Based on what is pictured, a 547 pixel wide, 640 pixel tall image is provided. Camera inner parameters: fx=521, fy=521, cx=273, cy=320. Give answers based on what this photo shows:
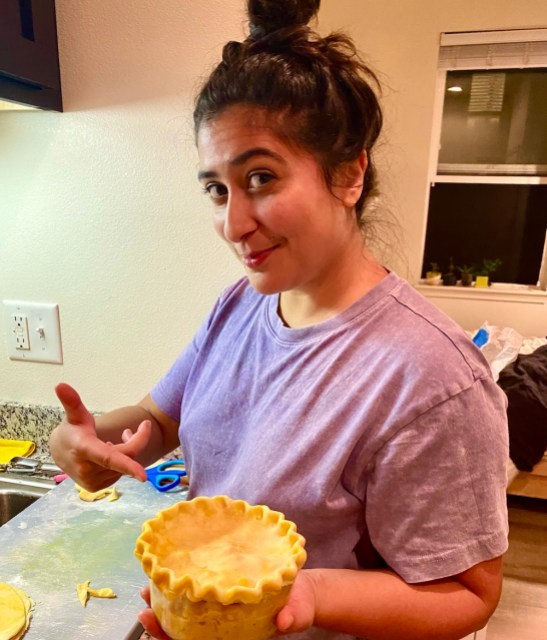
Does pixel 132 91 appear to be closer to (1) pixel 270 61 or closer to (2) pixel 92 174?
(2) pixel 92 174

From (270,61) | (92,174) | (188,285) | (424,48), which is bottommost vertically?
(188,285)

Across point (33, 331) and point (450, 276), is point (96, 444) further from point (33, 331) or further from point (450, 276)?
point (450, 276)

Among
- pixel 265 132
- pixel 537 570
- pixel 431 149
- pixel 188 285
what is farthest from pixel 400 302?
pixel 431 149

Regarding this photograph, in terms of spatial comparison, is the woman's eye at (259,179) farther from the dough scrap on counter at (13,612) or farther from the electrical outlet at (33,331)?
the electrical outlet at (33,331)

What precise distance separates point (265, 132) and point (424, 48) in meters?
3.26

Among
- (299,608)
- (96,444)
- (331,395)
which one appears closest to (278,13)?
(331,395)

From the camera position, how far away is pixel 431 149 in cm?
354

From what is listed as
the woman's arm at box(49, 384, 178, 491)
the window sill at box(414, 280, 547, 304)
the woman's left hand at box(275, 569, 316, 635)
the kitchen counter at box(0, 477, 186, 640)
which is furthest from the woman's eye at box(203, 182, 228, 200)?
the window sill at box(414, 280, 547, 304)

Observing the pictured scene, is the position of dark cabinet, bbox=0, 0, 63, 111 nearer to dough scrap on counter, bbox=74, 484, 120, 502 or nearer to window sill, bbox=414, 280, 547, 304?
dough scrap on counter, bbox=74, 484, 120, 502

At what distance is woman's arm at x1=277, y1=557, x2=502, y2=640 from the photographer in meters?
0.59

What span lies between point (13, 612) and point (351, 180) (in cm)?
79

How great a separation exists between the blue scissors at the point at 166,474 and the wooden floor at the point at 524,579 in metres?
1.60

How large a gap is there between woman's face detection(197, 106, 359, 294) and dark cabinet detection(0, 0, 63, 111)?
0.50 m

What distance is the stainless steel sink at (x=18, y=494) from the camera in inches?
46.2
